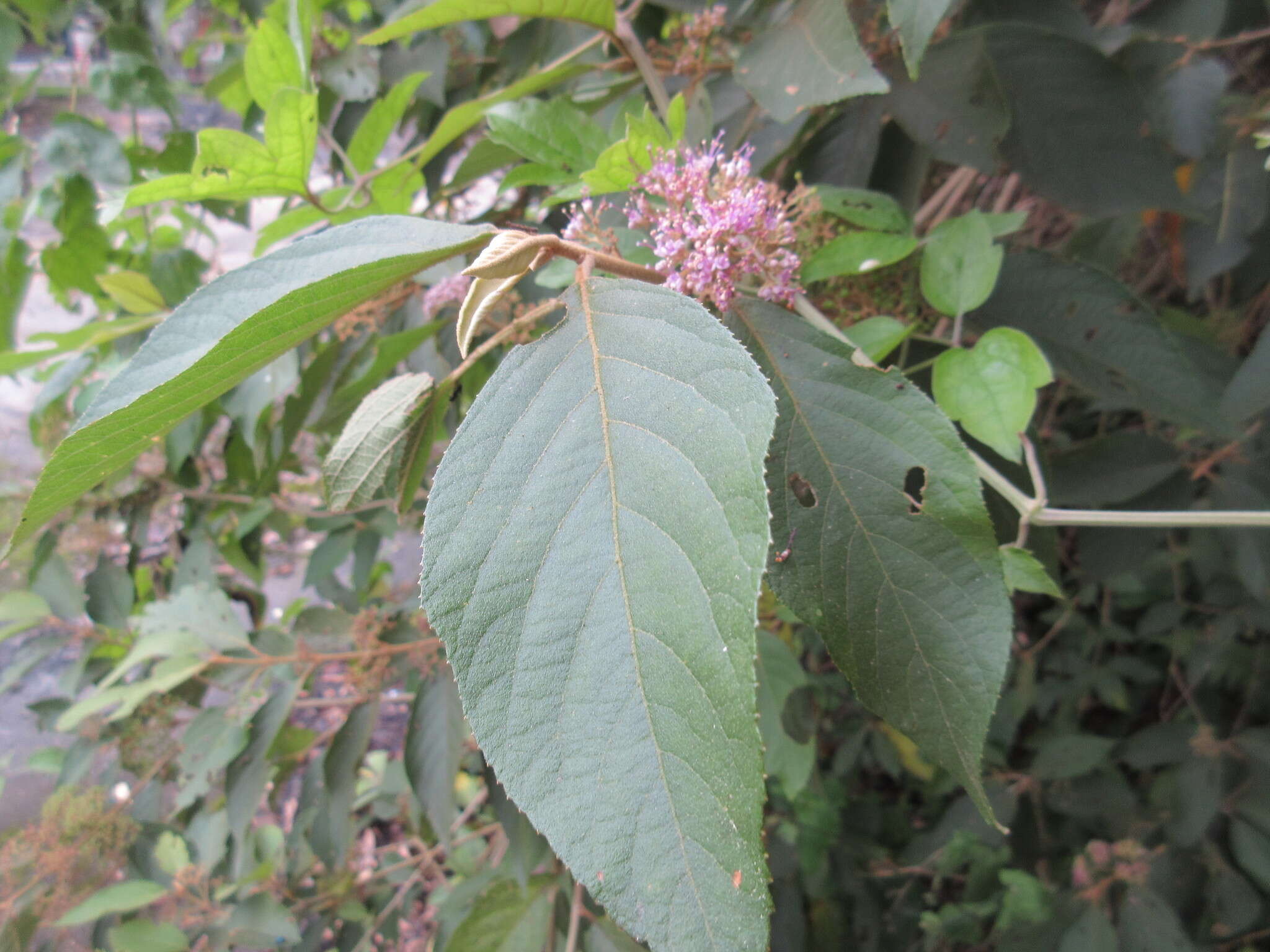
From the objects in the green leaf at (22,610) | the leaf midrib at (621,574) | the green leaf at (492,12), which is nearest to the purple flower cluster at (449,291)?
the green leaf at (492,12)

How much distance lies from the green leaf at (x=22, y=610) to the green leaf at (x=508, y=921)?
99cm

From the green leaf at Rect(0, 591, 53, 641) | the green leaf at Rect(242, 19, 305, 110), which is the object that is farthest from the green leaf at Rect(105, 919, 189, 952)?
the green leaf at Rect(242, 19, 305, 110)

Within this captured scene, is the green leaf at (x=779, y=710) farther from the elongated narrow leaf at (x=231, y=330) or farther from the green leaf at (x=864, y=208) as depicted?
the elongated narrow leaf at (x=231, y=330)

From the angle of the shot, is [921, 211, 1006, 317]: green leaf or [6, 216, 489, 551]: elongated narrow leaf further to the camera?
[921, 211, 1006, 317]: green leaf

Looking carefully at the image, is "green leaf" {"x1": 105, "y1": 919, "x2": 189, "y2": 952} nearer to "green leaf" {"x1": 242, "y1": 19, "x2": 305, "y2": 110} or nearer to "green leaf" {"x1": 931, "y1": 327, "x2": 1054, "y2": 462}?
"green leaf" {"x1": 242, "y1": 19, "x2": 305, "y2": 110}

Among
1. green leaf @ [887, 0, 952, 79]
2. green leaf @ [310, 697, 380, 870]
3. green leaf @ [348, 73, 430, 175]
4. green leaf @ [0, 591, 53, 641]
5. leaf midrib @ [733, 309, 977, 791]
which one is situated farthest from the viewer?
green leaf @ [0, 591, 53, 641]

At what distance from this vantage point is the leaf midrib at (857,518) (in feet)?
1.36

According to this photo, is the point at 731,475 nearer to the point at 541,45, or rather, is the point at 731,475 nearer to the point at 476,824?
the point at 541,45

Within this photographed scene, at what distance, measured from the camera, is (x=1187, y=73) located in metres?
0.86

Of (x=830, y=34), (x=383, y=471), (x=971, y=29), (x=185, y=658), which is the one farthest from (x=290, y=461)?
(x=971, y=29)

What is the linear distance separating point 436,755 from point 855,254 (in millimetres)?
755

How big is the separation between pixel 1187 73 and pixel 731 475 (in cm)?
96

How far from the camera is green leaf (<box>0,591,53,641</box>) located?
4.08 feet

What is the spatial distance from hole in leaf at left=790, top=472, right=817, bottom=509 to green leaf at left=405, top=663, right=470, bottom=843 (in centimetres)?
59
